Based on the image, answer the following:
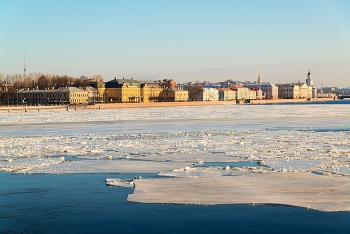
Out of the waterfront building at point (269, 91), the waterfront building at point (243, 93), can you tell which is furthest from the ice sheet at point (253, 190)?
the waterfront building at point (269, 91)

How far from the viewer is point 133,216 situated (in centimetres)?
716

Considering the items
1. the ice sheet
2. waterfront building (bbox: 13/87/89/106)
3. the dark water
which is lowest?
the dark water

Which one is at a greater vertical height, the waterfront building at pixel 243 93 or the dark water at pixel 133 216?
the waterfront building at pixel 243 93

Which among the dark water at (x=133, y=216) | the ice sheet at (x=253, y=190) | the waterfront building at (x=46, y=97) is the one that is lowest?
the dark water at (x=133, y=216)

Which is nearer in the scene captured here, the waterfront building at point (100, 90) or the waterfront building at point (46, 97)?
the waterfront building at point (46, 97)

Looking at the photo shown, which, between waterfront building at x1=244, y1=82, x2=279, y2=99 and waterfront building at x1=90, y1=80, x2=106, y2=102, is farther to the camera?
waterfront building at x1=244, y1=82, x2=279, y2=99

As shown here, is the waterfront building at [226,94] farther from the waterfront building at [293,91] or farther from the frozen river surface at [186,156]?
the frozen river surface at [186,156]

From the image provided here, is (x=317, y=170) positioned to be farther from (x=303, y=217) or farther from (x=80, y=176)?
(x=80, y=176)

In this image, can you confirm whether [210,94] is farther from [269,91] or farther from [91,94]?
[91,94]

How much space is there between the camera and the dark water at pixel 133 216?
6.58 metres

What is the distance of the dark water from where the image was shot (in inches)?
259

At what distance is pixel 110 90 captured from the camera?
105 metres

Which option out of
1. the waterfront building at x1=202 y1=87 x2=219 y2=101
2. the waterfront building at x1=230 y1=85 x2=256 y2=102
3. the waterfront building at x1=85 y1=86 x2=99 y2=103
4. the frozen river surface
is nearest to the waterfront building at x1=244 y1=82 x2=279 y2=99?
the waterfront building at x1=230 y1=85 x2=256 y2=102

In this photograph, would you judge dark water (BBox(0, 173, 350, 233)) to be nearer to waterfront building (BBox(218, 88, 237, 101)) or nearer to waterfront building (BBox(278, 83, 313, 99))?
waterfront building (BBox(218, 88, 237, 101))
